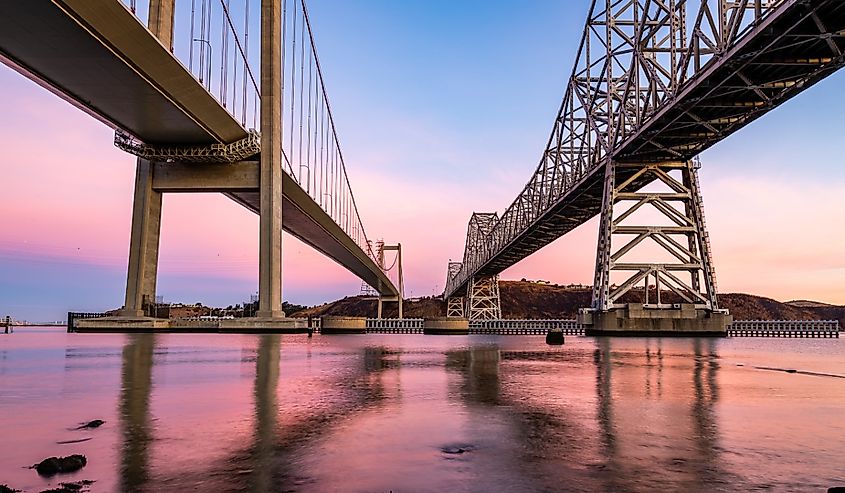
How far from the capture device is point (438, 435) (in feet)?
23.2

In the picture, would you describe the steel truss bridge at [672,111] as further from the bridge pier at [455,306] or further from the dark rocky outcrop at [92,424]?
the bridge pier at [455,306]

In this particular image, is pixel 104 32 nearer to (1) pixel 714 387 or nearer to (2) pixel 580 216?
(1) pixel 714 387

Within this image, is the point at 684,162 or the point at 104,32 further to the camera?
the point at 684,162

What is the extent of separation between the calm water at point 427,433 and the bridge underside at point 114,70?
51.6 feet

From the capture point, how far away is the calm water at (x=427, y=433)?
5.11 m

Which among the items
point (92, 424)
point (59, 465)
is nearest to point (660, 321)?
point (92, 424)

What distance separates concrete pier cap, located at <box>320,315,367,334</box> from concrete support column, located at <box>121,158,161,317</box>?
70.3 feet

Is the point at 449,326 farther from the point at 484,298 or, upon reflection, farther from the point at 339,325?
the point at 484,298

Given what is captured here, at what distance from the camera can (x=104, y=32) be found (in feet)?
83.7

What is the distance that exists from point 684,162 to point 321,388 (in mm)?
35924

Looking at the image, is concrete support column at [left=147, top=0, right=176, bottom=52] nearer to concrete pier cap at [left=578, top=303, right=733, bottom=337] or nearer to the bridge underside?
the bridge underside

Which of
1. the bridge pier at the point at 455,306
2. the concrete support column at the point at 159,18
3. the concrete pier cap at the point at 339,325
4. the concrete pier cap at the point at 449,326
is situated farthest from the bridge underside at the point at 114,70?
the bridge pier at the point at 455,306

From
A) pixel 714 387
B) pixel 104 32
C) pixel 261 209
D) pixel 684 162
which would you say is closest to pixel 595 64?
pixel 684 162

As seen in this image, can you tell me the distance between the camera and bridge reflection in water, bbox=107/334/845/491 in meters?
5.10
